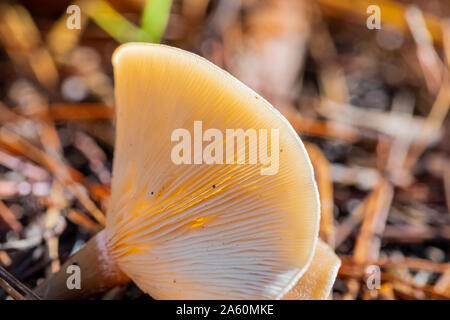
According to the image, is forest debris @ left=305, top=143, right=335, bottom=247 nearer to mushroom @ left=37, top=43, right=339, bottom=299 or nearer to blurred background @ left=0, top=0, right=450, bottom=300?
blurred background @ left=0, top=0, right=450, bottom=300

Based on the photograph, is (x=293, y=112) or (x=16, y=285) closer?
(x=16, y=285)

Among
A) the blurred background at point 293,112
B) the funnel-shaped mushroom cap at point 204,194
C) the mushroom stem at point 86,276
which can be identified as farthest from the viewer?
the blurred background at point 293,112

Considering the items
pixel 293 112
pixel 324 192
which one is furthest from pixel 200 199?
pixel 293 112

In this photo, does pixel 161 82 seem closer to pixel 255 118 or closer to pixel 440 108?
pixel 255 118

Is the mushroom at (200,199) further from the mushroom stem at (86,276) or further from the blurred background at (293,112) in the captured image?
the blurred background at (293,112)

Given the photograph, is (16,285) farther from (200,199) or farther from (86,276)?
(200,199)

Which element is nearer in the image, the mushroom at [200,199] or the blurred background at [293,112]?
the mushroom at [200,199]

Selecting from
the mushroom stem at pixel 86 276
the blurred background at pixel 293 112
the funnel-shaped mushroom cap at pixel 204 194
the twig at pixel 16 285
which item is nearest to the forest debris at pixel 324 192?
the blurred background at pixel 293 112
